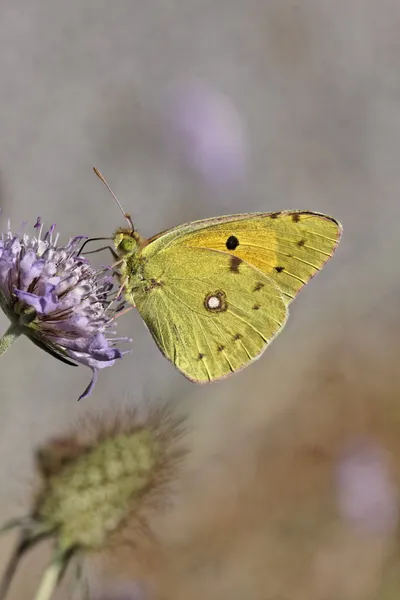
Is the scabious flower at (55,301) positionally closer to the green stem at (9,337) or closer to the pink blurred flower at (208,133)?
the green stem at (9,337)

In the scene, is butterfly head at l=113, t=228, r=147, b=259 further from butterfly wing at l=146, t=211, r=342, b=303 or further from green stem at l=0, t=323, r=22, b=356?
green stem at l=0, t=323, r=22, b=356

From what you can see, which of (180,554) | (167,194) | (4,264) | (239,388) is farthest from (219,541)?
(4,264)

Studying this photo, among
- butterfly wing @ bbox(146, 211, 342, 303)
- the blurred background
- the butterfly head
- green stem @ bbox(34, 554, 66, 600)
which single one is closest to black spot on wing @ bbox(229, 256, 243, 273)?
butterfly wing @ bbox(146, 211, 342, 303)

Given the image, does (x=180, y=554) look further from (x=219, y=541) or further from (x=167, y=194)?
(x=167, y=194)

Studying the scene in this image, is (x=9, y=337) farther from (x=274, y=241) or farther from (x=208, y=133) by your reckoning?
(x=208, y=133)

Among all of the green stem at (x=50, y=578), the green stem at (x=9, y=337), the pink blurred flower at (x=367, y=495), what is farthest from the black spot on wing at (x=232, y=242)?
the pink blurred flower at (x=367, y=495)

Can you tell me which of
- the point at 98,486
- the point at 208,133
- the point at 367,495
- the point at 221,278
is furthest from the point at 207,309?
the point at 208,133
